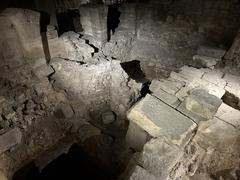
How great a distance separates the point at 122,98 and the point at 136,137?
1.70 m

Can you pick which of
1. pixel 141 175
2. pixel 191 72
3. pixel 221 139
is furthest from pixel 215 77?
pixel 141 175

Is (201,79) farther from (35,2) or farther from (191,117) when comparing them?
(35,2)

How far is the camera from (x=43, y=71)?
5121mm

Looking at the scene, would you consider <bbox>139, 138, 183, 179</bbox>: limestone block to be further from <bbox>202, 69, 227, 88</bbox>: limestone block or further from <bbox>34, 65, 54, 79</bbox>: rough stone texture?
<bbox>34, 65, 54, 79</bbox>: rough stone texture

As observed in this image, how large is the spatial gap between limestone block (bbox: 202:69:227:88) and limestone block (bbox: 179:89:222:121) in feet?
4.06

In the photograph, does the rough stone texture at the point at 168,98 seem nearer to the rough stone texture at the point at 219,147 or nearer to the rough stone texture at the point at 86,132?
the rough stone texture at the point at 219,147

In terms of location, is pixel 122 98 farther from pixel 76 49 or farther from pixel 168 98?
pixel 76 49

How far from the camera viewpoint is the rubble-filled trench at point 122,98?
2861mm

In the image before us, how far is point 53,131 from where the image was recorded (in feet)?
14.9

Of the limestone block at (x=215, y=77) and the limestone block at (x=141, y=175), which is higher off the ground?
the limestone block at (x=215, y=77)

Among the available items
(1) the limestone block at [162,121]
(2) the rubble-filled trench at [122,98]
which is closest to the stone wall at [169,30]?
(2) the rubble-filled trench at [122,98]

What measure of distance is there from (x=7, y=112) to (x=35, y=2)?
6.19 meters

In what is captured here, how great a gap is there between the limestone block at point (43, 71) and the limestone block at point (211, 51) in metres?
4.20

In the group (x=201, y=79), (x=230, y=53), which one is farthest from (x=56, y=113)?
(x=230, y=53)
